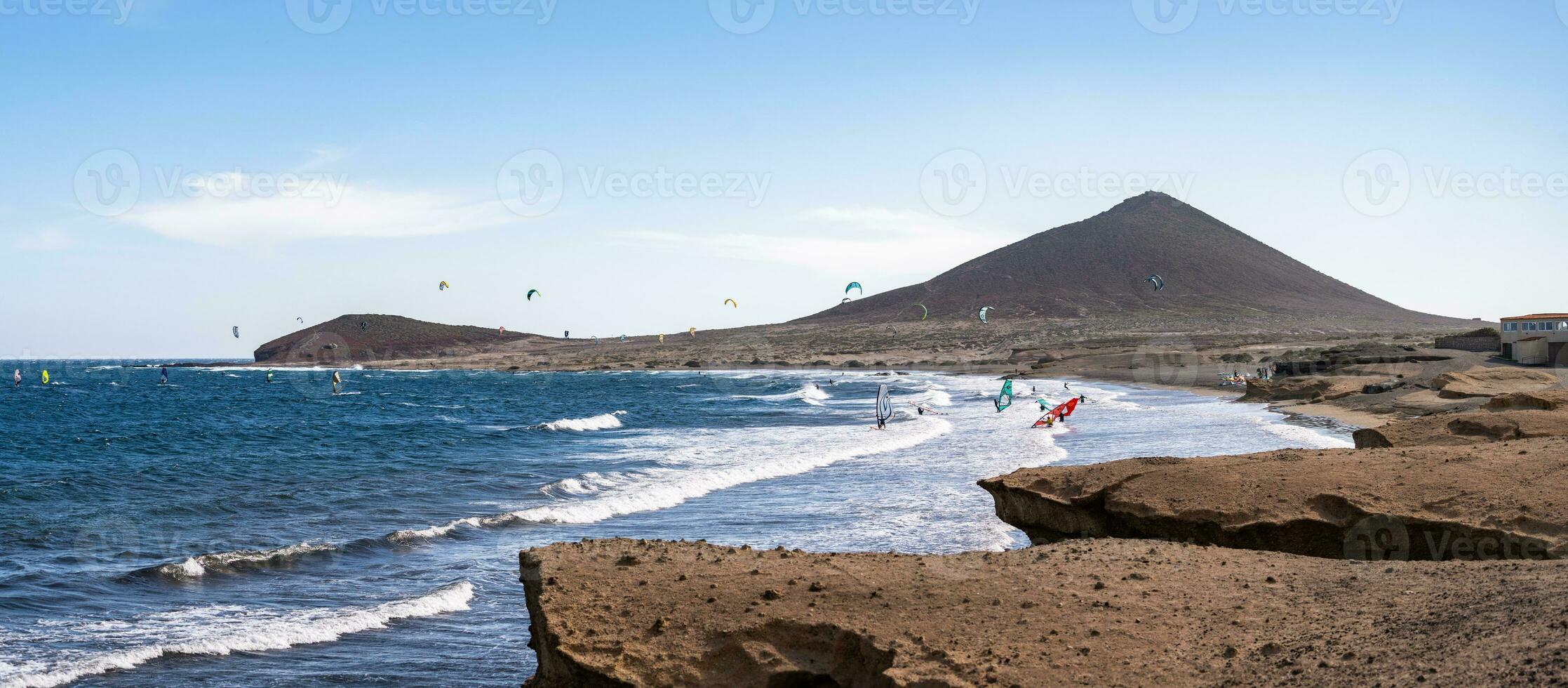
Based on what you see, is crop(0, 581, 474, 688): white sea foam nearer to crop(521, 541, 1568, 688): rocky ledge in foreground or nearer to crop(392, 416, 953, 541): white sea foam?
crop(392, 416, 953, 541): white sea foam

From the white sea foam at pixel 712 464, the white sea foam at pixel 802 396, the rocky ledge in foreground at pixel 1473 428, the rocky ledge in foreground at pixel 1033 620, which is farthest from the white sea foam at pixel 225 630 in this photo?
the white sea foam at pixel 802 396

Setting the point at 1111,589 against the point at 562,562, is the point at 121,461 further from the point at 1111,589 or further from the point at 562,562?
the point at 1111,589

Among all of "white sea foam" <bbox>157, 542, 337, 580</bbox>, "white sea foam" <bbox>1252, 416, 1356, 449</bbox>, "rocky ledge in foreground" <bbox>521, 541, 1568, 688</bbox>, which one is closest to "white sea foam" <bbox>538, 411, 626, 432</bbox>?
"white sea foam" <bbox>1252, 416, 1356, 449</bbox>

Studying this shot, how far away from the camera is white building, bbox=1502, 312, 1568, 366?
40.0 meters

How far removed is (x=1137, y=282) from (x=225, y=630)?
152 m

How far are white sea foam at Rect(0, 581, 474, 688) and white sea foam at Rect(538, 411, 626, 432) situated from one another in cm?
2884

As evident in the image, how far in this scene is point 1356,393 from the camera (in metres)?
34.0

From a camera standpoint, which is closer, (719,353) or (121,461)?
(121,461)

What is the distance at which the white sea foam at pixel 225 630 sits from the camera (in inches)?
393

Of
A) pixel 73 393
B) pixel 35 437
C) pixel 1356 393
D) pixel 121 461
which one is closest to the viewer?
pixel 121 461

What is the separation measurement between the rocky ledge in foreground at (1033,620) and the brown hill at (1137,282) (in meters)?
129

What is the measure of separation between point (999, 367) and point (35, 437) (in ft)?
223

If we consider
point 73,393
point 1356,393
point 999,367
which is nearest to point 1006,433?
point 1356,393

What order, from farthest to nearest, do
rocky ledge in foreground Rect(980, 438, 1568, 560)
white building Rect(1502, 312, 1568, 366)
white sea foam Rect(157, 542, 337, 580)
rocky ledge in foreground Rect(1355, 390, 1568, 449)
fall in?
white building Rect(1502, 312, 1568, 366) < white sea foam Rect(157, 542, 337, 580) < rocky ledge in foreground Rect(1355, 390, 1568, 449) < rocky ledge in foreground Rect(980, 438, 1568, 560)
